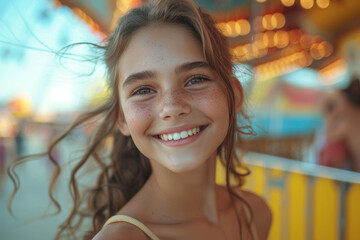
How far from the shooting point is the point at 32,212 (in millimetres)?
3330

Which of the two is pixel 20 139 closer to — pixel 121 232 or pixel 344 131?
pixel 344 131

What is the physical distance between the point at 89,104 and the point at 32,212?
215cm

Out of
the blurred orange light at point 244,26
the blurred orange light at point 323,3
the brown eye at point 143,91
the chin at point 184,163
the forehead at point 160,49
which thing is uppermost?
the blurred orange light at point 323,3

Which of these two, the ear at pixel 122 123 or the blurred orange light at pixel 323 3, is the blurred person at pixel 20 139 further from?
the blurred orange light at pixel 323 3

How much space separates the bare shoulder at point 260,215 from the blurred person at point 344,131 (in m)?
1.62

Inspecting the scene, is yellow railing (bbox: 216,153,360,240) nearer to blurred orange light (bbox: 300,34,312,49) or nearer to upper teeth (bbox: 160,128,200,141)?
upper teeth (bbox: 160,128,200,141)

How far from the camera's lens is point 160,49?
0.97 m

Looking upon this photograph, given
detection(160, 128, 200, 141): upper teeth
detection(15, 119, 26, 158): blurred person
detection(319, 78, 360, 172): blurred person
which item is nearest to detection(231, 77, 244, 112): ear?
detection(160, 128, 200, 141): upper teeth

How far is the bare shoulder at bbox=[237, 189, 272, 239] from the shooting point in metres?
1.34

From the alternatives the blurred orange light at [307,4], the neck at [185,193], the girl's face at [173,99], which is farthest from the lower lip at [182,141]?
the blurred orange light at [307,4]

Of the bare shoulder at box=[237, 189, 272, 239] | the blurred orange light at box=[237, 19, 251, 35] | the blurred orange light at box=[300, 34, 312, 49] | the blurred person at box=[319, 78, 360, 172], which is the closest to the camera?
the bare shoulder at box=[237, 189, 272, 239]

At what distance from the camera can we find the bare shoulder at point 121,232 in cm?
88

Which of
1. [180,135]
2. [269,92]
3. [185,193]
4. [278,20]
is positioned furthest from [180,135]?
[269,92]

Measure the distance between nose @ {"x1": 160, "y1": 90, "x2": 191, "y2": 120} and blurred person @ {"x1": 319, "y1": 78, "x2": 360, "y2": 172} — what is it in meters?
2.22
